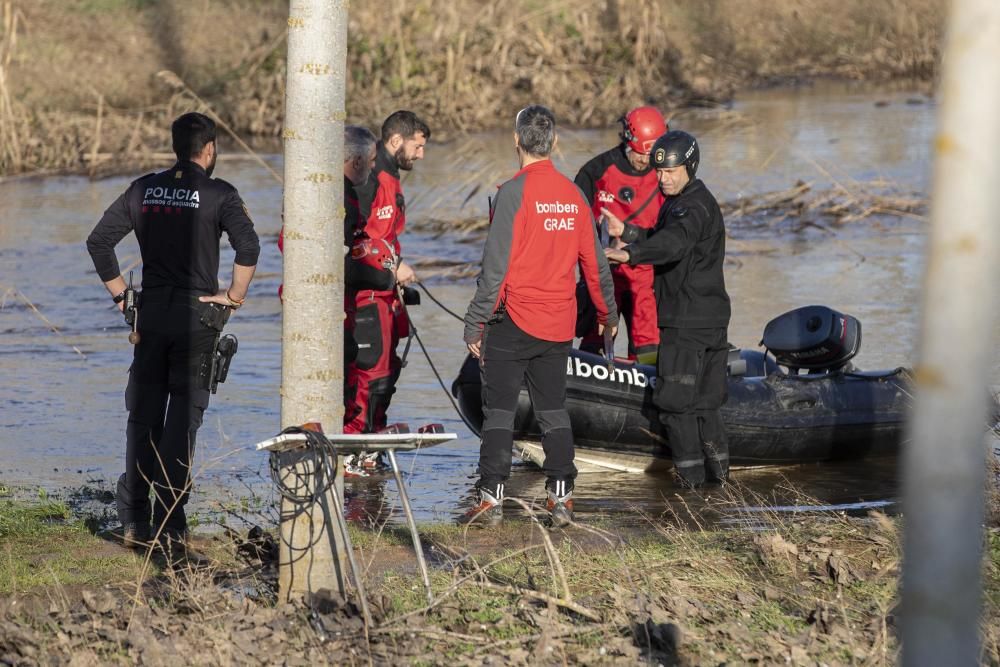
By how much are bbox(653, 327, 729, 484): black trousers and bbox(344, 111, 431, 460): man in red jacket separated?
1.37 metres

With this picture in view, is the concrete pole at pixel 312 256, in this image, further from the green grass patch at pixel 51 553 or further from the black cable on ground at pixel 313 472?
the green grass patch at pixel 51 553

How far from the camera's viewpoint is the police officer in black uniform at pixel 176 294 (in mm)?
6230

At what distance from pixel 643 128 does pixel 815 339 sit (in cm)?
154

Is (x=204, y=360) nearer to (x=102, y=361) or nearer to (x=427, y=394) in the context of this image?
(x=427, y=394)

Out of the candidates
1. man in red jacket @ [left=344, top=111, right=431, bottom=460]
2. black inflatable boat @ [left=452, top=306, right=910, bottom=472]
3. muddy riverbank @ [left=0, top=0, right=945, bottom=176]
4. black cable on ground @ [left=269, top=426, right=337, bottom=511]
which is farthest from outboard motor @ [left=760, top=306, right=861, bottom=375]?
muddy riverbank @ [left=0, top=0, right=945, bottom=176]

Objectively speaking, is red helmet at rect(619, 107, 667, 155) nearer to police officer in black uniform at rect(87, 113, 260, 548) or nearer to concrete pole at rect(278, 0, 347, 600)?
police officer in black uniform at rect(87, 113, 260, 548)

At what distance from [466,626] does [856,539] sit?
1846 mm

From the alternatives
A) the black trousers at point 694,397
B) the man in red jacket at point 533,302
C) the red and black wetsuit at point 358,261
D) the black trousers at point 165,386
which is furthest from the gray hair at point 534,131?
the black trousers at point 165,386

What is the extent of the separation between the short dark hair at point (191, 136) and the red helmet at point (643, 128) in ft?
9.95

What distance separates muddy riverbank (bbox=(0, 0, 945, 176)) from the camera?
21.0 meters

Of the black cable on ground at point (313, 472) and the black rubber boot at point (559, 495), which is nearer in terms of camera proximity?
the black cable on ground at point (313, 472)

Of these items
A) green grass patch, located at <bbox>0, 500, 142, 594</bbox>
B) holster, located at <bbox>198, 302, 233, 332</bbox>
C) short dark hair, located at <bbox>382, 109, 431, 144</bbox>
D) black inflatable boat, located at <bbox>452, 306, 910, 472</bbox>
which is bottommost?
green grass patch, located at <bbox>0, 500, 142, 594</bbox>

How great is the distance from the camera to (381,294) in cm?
783

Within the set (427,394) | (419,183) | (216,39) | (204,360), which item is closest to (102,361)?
(427,394)
